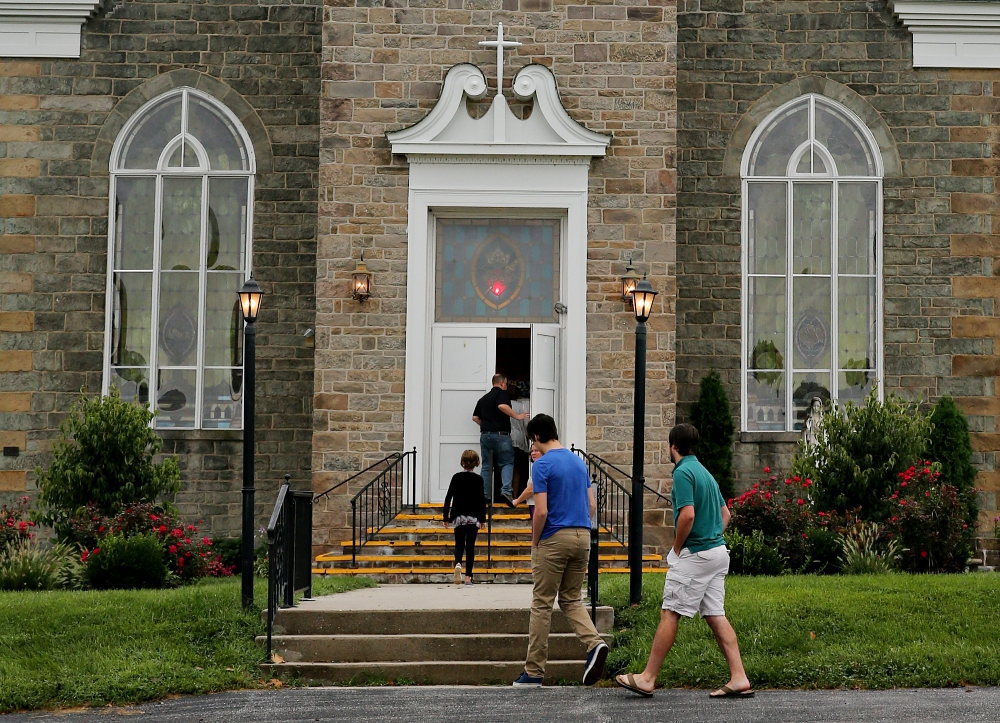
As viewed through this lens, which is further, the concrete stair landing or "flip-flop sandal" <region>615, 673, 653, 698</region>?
the concrete stair landing

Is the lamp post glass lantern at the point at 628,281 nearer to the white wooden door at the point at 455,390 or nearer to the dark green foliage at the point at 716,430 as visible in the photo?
the white wooden door at the point at 455,390

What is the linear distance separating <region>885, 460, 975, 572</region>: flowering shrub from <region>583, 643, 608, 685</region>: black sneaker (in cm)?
574

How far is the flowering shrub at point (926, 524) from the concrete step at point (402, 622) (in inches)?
209

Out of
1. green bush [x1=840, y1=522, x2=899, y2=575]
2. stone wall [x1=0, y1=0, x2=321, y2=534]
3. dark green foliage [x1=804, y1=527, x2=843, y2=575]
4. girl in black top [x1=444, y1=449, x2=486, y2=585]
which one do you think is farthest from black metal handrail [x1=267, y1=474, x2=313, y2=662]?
stone wall [x1=0, y1=0, x2=321, y2=534]

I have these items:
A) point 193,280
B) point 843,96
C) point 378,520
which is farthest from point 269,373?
point 843,96

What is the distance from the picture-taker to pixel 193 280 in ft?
54.3

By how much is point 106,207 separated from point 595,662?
35.6 ft

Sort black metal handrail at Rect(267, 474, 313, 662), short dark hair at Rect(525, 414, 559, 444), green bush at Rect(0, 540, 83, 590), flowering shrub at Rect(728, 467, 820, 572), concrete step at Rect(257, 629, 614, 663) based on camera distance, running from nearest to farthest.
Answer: short dark hair at Rect(525, 414, 559, 444) < concrete step at Rect(257, 629, 614, 663) < black metal handrail at Rect(267, 474, 313, 662) < green bush at Rect(0, 540, 83, 590) < flowering shrub at Rect(728, 467, 820, 572)

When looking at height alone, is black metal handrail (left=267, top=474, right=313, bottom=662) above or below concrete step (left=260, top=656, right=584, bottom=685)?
above

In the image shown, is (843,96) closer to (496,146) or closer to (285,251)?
(496,146)

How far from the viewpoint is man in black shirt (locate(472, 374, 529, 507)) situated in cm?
1421

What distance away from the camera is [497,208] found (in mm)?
15234

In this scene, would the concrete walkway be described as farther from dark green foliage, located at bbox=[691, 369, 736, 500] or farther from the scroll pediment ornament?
the scroll pediment ornament

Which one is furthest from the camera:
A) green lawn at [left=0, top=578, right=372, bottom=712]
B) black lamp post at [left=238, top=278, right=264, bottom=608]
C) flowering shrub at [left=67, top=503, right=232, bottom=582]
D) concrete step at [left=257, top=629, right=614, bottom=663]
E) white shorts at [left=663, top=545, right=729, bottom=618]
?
flowering shrub at [left=67, top=503, right=232, bottom=582]
